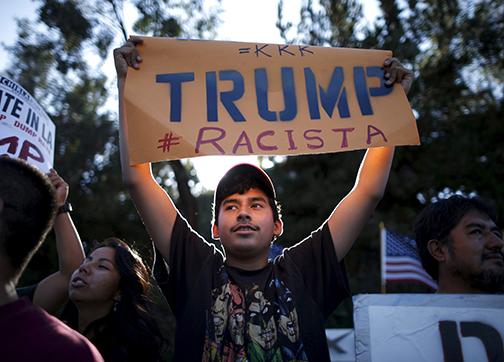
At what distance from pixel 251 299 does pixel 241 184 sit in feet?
1.59

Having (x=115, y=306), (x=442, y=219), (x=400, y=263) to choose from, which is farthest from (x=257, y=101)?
(x=400, y=263)

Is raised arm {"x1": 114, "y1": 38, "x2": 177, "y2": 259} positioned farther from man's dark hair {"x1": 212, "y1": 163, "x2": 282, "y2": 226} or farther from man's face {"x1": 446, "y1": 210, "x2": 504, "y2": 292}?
man's face {"x1": 446, "y1": 210, "x2": 504, "y2": 292}

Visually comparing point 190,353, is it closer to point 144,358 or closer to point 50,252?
point 144,358

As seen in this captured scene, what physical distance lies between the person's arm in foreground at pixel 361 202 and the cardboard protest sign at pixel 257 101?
84mm

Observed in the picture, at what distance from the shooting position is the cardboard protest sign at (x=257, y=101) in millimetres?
2514

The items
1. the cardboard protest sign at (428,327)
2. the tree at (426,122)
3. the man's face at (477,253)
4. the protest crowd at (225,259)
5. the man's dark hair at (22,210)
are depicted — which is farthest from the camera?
the tree at (426,122)

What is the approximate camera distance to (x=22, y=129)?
10.2 ft

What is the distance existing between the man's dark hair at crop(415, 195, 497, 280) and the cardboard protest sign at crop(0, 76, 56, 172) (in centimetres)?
197

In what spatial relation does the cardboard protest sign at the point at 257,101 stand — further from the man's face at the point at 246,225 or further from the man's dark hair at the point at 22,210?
the man's dark hair at the point at 22,210

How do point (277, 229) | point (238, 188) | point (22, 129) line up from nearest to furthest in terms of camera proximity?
point (238, 188) → point (277, 229) → point (22, 129)

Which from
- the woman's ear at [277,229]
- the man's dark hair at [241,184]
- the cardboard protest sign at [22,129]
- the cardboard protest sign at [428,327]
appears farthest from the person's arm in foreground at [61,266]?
the cardboard protest sign at [428,327]

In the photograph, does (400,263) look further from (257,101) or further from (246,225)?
(246,225)

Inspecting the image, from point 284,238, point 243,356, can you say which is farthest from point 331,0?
point 243,356

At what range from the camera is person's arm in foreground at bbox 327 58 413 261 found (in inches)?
96.4
